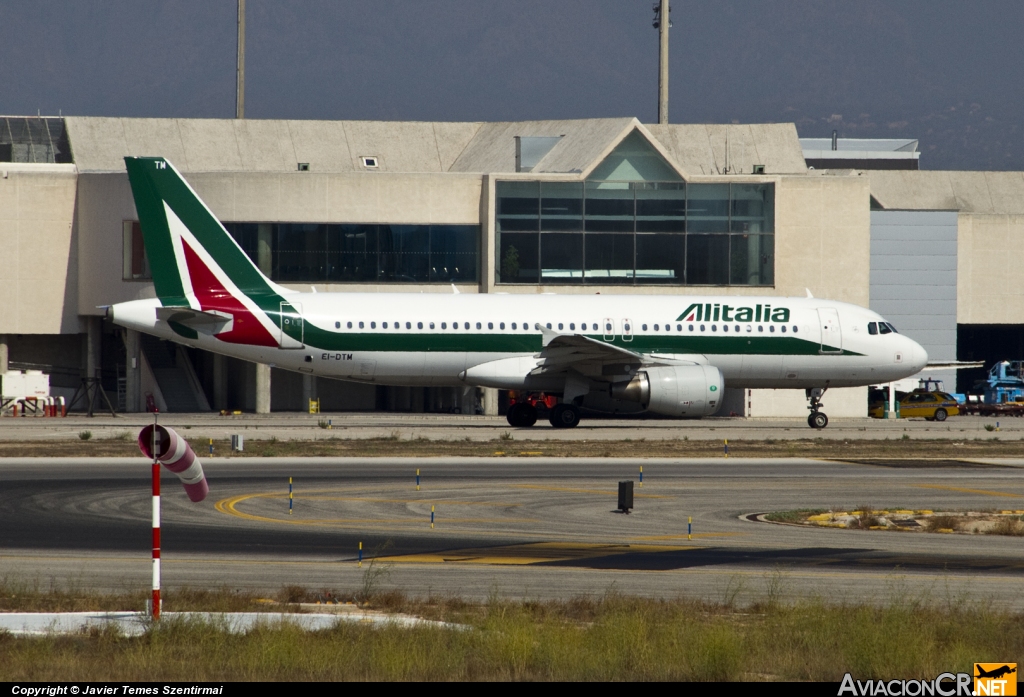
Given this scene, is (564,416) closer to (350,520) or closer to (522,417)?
(522,417)

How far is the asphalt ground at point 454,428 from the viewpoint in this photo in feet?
132

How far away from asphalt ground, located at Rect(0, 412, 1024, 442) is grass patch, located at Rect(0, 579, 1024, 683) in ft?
87.8

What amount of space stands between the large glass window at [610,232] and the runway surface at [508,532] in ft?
82.5

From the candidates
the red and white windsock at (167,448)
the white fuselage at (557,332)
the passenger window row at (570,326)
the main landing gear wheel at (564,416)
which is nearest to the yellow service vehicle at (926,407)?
the white fuselage at (557,332)

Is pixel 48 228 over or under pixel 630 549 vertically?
over

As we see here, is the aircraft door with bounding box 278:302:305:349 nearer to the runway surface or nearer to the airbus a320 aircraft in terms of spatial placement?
the airbus a320 aircraft

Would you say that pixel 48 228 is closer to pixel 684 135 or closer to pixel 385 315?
pixel 385 315

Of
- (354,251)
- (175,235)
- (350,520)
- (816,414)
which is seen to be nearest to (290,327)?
(175,235)

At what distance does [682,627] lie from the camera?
1223 cm

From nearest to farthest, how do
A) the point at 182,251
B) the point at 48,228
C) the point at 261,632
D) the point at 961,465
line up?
the point at 261,632
the point at 961,465
the point at 182,251
the point at 48,228

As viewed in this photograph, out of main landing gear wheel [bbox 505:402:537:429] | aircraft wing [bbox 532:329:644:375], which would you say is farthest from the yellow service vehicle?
aircraft wing [bbox 532:329:644:375]

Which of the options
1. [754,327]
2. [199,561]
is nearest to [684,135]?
[754,327]

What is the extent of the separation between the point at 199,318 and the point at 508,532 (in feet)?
71.4

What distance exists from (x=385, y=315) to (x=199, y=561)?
23780 mm
